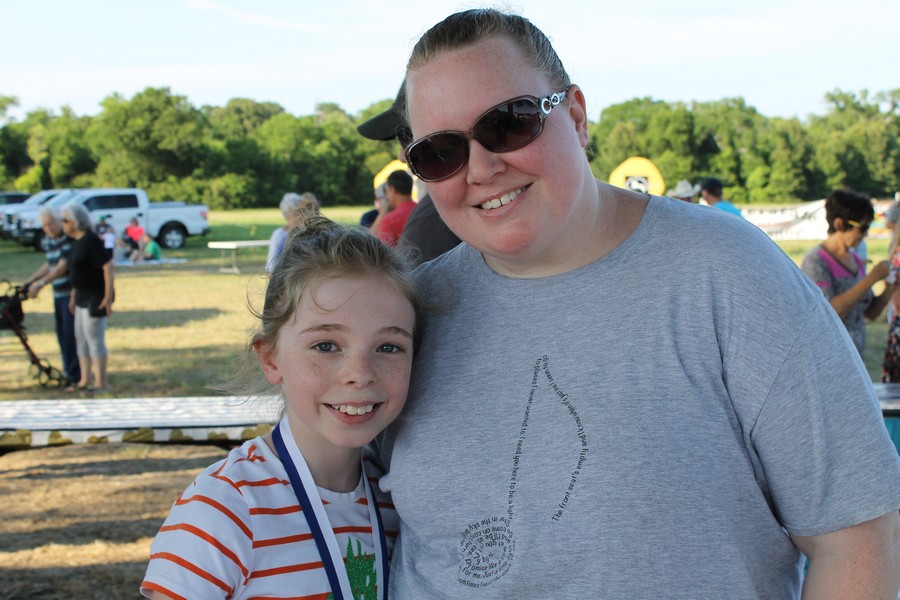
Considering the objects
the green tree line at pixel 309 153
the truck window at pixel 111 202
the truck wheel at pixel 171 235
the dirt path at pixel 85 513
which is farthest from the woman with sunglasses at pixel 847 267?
the green tree line at pixel 309 153

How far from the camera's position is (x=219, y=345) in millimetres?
11469

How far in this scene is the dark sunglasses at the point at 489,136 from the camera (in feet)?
4.91

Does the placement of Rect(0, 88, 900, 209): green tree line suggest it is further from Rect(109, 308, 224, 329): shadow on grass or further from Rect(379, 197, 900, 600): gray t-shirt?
Rect(379, 197, 900, 600): gray t-shirt

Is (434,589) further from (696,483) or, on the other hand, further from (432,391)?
(696,483)

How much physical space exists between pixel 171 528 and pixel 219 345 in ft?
33.6

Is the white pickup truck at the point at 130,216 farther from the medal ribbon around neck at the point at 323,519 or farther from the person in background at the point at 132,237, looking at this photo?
the medal ribbon around neck at the point at 323,519

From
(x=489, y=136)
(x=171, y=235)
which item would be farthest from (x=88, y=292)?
(x=171, y=235)

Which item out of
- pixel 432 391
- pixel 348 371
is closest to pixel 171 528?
pixel 348 371

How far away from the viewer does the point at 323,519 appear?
1.74 meters

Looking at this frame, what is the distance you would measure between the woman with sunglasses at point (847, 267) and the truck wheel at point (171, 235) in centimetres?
2535

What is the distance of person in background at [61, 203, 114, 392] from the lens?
856 centimetres

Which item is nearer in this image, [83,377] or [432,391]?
[432,391]

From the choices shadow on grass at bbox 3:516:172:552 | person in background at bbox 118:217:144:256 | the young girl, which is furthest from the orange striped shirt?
person in background at bbox 118:217:144:256

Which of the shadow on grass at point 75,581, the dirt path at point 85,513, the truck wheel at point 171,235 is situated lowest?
the truck wheel at point 171,235
